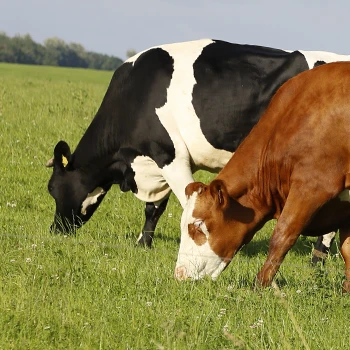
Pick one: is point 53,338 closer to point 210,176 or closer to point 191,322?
point 191,322

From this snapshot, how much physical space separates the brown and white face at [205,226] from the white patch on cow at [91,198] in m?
3.25

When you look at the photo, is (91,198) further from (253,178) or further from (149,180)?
(253,178)

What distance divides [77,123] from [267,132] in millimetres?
9616

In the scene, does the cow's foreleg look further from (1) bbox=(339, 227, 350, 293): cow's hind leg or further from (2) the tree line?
(2) the tree line

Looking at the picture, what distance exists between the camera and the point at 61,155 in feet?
33.2

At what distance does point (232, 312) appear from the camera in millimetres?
5391

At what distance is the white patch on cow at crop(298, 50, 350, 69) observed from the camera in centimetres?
915

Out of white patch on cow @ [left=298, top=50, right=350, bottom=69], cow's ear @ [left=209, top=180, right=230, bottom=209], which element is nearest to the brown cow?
cow's ear @ [left=209, top=180, right=230, bottom=209]

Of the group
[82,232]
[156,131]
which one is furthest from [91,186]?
[156,131]

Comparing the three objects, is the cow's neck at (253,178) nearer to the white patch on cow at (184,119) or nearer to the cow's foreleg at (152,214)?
the white patch on cow at (184,119)

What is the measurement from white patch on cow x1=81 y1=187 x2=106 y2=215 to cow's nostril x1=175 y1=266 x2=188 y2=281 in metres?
3.48

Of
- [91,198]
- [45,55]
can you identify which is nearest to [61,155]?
[91,198]

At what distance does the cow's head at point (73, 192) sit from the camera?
32.9 feet

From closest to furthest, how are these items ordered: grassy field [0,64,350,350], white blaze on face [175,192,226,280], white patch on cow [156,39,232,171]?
grassy field [0,64,350,350]
white blaze on face [175,192,226,280]
white patch on cow [156,39,232,171]
